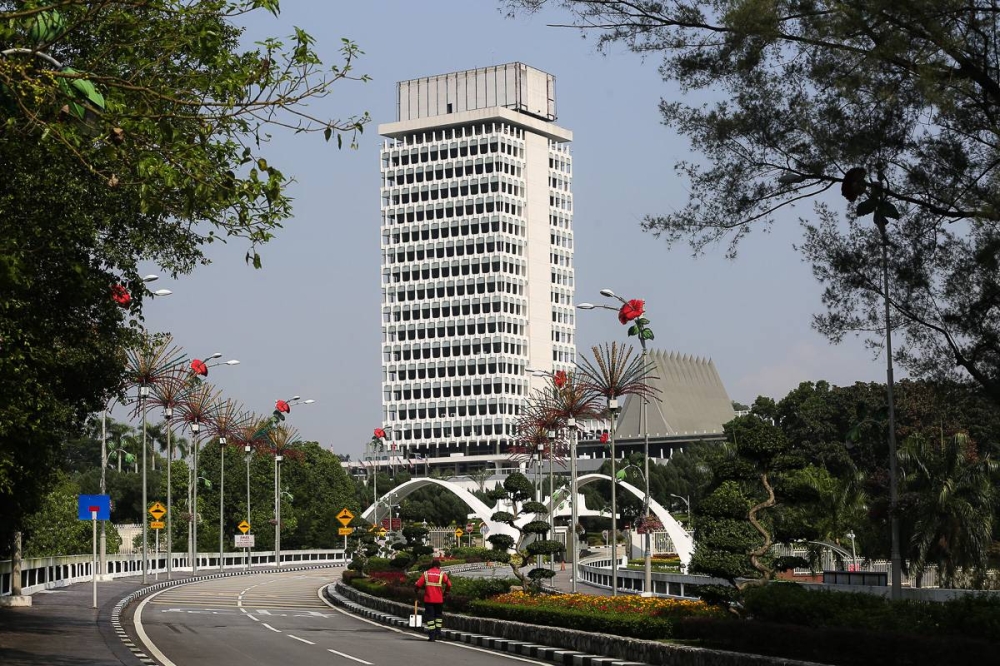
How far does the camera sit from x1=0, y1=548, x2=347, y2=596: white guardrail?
150 ft

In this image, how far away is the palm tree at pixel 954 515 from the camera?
46406 mm

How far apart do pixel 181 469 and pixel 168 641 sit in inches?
2964

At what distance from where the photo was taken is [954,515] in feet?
153

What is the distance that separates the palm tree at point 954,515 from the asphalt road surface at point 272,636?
20.2 metres

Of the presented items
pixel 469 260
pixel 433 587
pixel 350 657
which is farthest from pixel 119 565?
pixel 469 260

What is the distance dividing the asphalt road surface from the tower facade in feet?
434

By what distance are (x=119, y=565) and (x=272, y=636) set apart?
40666mm

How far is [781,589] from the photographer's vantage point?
2098 centimetres

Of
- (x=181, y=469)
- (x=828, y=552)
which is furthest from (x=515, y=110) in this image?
(x=828, y=552)

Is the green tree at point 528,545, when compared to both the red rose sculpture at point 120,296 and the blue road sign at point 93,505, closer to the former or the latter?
the blue road sign at point 93,505

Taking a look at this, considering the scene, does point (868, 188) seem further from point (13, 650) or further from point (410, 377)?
point (410, 377)

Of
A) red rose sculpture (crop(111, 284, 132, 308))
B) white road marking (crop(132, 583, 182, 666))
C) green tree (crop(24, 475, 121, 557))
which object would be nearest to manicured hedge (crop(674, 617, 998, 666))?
white road marking (crop(132, 583, 182, 666))

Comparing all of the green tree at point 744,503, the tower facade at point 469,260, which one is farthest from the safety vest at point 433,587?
the tower facade at point 469,260

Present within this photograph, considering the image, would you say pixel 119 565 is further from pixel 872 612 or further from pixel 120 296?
pixel 872 612
